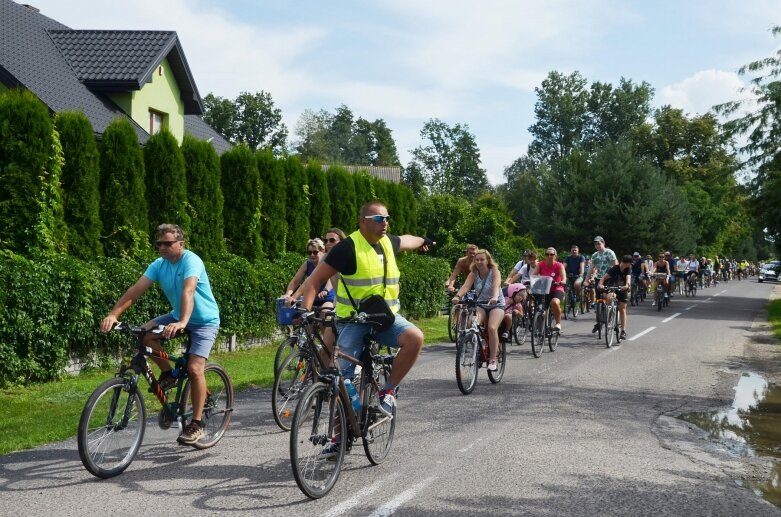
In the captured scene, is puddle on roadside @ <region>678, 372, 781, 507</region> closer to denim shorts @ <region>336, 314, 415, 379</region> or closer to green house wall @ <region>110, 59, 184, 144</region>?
denim shorts @ <region>336, 314, 415, 379</region>

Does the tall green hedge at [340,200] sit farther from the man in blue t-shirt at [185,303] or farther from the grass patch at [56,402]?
the man in blue t-shirt at [185,303]

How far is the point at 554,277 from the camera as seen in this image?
15.4 m

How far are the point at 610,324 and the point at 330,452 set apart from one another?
11.4 m

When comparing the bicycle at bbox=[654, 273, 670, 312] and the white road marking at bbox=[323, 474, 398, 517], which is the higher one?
the bicycle at bbox=[654, 273, 670, 312]

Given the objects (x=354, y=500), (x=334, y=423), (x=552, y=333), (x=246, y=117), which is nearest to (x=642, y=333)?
(x=552, y=333)

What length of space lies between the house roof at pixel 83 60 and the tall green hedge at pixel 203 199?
18.7ft

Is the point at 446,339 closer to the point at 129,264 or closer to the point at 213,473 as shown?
the point at 129,264

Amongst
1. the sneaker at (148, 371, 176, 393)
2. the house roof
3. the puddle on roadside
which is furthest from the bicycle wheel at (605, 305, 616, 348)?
the house roof

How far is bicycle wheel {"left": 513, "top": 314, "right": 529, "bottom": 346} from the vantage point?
1616 cm

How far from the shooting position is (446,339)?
17.4m

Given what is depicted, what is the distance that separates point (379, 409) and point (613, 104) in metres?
84.8

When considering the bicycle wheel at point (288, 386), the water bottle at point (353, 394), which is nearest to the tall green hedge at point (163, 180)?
the bicycle wheel at point (288, 386)

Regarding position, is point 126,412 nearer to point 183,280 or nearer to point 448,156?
point 183,280

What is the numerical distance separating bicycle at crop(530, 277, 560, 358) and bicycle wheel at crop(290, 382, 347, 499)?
875 centimetres
